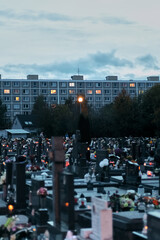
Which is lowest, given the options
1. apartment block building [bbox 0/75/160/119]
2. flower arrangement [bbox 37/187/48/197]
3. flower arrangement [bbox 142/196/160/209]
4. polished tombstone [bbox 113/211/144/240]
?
polished tombstone [bbox 113/211/144/240]

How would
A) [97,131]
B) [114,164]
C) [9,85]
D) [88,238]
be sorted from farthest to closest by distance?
[9,85], [97,131], [114,164], [88,238]

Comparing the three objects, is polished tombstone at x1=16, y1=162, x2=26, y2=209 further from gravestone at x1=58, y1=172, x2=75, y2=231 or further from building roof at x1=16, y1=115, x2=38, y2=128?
building roof at x1=16, y1=115, x2=38, y2=128

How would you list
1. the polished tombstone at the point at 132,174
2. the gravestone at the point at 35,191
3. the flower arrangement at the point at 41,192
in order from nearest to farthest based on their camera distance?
the flower arrangement at the point at 41,192 → the gravestone at the point at 35,191 → the polished tombstone at the point at 132,174

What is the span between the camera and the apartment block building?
178 m

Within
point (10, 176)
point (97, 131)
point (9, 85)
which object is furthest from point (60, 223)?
point (9, 85)

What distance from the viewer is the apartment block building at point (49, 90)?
584 feet

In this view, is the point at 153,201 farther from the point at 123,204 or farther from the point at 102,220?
the point at 102,220

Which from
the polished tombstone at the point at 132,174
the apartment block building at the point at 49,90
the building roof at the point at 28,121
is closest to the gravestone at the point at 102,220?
the polished tombstone at the point at 132,174

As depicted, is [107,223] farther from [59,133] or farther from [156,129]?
[59,133]

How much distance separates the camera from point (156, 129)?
79.1 meters

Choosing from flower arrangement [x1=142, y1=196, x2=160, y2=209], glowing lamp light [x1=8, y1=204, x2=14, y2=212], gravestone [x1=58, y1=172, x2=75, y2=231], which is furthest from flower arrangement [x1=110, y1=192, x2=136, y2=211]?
glowing lamp light [x1=8, y1=204, x2=14, y2=212]

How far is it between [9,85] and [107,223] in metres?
170

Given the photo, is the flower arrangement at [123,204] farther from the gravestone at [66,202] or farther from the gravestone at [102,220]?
the gravestone at [102,220]

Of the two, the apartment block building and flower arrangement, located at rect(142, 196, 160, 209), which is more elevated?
the apartment block building
